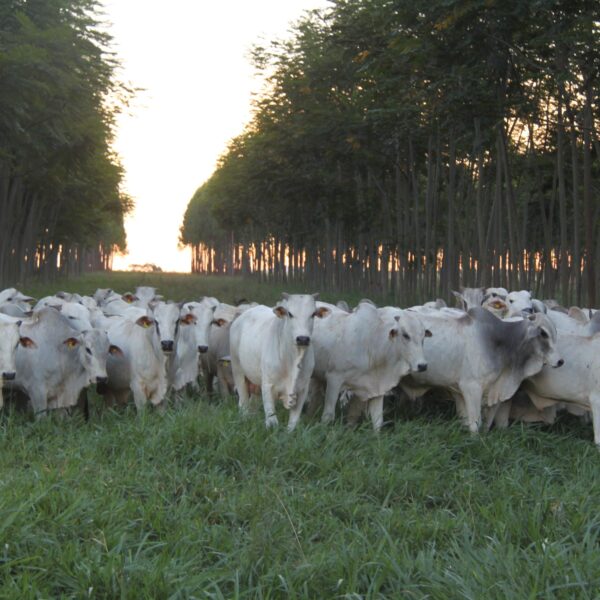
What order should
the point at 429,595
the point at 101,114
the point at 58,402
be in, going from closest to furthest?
1. the point at 429,595
2. the point at 58,402
3. the point at 101,114

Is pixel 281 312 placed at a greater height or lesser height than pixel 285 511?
greater

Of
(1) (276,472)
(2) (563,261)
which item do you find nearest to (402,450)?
(1) (276,472)

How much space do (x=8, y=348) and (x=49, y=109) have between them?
41.9 feet

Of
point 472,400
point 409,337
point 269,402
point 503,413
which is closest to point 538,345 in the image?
point 472,400

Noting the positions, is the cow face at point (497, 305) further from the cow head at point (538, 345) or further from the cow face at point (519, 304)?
the cow head at point (538, 345)

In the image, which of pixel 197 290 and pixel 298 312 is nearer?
pixel 298 312

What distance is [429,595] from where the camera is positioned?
17.8 ft

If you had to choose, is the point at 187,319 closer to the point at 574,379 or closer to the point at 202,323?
the point at 202,323

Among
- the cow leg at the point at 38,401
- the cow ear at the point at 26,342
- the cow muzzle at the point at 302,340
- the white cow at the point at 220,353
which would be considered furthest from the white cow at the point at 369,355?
the cow ear at the point at 26,342

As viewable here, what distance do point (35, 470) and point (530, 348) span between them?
556 cm

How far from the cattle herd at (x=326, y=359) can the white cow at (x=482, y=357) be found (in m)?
0.01

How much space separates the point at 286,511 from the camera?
6.86 meters

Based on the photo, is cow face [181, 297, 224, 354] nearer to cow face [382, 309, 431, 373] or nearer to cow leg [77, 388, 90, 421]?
cow leg [77, 388, 90, 421]

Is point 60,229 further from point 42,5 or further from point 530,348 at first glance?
point 530,348
